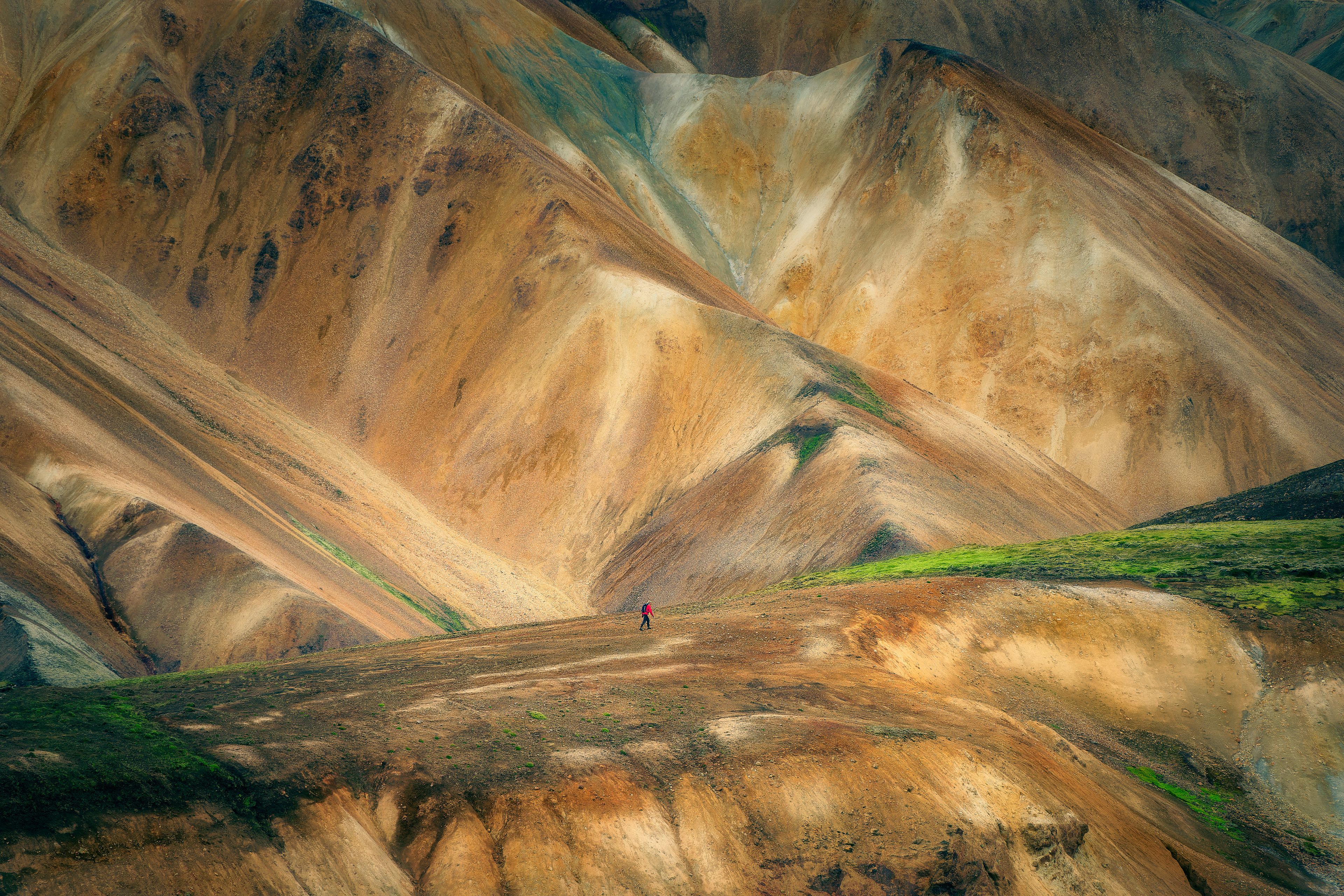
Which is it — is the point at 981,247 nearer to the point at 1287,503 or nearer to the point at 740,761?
the point at 1287,503

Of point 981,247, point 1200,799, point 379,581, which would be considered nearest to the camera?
point 1200,799

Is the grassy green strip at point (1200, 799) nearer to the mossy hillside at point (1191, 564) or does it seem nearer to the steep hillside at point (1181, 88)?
the mossy hillside at point (1191, 564)

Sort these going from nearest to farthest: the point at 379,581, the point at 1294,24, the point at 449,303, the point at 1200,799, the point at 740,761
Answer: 1. the point at 740,761
2. the point at 1200,799
3. the point at 379,581
4. the point at 449,303
5. the point at 1294,24

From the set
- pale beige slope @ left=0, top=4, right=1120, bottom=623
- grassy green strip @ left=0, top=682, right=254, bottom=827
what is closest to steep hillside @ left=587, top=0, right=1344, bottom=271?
pale beige slope @ left=0, top=4, right=1120, bottom=623

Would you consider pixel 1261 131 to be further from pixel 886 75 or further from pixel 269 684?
pixel 269 684

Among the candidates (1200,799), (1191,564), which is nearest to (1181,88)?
(1191,564)

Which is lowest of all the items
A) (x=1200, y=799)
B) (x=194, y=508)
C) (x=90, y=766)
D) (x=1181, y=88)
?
(x=194, y=508)
